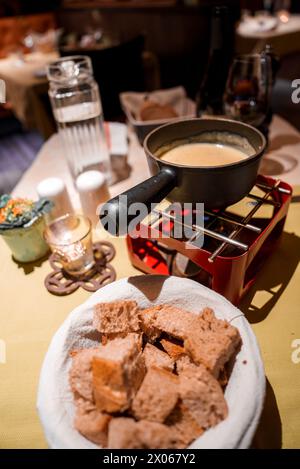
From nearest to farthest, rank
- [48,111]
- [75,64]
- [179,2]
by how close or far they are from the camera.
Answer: [75,64] < [48,111] < [179,2]

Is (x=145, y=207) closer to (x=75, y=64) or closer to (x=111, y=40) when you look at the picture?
(x=75, y=64)

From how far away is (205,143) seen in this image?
0.79m

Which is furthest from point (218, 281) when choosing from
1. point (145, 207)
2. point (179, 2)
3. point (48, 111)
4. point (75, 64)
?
point (179, 2)

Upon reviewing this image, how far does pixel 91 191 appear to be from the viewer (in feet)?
3.14

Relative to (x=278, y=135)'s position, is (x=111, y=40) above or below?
above

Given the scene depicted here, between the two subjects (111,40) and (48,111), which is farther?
(111,40)

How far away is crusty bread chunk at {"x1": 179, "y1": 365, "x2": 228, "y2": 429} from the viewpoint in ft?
1.56

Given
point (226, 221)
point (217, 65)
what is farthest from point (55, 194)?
point (217, 65)

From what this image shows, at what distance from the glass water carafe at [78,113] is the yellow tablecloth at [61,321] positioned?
1.52ft

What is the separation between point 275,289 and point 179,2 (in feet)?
10.4

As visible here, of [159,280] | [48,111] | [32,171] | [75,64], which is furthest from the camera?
[48,111]

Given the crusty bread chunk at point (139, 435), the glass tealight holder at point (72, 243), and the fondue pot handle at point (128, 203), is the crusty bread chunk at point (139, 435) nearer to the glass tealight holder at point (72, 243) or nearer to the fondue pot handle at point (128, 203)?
the fondue pot handle at point (128, 203)

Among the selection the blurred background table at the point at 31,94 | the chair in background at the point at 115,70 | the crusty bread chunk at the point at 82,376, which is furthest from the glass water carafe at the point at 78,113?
Answer: the blurred background table at the point at 31,94

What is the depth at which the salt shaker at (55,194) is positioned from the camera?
0.94 metres
